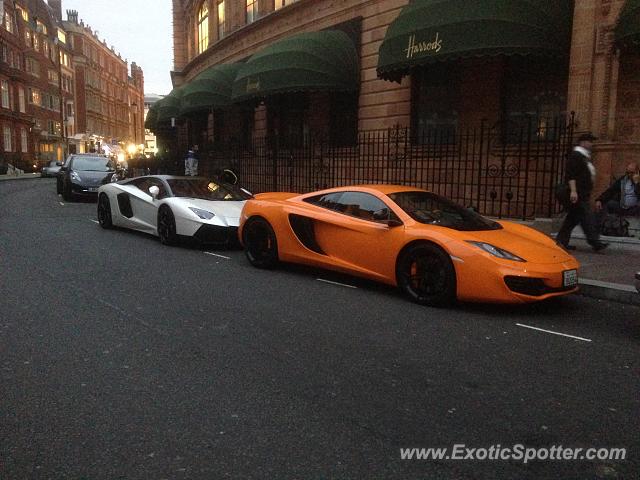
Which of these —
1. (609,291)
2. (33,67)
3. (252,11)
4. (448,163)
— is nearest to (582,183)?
(609,291)

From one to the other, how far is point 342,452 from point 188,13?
3369cm

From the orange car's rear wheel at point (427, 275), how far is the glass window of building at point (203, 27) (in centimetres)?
2536

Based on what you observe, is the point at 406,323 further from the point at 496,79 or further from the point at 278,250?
the point at 496,79

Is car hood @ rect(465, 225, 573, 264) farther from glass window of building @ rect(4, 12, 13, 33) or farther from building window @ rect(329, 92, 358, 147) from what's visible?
glass window of building @ rect(4, 12, 13, 33)

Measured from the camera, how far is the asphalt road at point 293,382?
2650mm

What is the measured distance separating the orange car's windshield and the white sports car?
345 centimetres

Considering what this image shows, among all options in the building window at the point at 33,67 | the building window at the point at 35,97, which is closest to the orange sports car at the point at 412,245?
the building window at the point at 35,97

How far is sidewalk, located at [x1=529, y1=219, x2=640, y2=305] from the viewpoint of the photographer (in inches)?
242

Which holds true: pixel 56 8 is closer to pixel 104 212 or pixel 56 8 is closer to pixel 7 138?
pixel 7 138

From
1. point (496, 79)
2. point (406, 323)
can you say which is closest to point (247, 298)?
point (406, 323)

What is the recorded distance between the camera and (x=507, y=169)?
1159 cm

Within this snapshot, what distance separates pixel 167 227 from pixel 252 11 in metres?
15.8

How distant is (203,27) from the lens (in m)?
28.7

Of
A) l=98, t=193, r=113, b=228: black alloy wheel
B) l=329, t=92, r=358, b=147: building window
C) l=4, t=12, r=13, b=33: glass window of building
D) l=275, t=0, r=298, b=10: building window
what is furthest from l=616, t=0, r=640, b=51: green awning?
l=4, t=12, r=13, b=33: glass window of building
